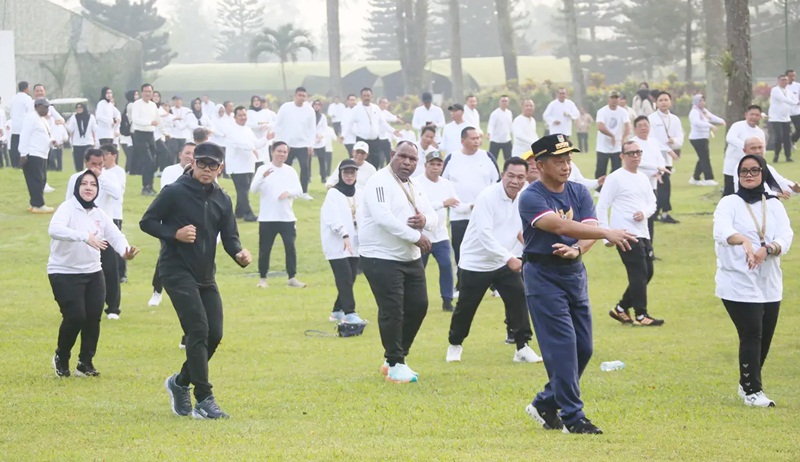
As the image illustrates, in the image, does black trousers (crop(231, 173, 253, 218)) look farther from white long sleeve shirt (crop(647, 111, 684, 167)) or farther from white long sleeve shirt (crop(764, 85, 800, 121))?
white long sleeve shirt (crop(764, 85, 800, 121))

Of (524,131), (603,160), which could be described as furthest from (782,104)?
(524,131)

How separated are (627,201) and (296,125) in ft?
41.1

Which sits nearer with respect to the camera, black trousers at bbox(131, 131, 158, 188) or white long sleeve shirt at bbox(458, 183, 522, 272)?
white long sleeve shirt at bbox(458, 183, 522, 272)

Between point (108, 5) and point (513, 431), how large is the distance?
74.4m

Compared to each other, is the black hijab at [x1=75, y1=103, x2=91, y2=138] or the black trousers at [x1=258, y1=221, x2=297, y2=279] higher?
the black hijab at [x1=75, y1=103, x2=91, y2=138]

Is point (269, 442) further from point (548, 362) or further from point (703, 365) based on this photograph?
point (703, 365)

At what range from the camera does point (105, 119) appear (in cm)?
2786

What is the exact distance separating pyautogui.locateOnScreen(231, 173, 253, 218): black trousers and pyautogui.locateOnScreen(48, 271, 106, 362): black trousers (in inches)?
493

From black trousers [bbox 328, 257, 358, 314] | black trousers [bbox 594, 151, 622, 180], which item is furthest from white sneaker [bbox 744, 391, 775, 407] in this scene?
black trousers [bbox 594, 151, 622, 180]

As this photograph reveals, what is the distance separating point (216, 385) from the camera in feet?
36.9

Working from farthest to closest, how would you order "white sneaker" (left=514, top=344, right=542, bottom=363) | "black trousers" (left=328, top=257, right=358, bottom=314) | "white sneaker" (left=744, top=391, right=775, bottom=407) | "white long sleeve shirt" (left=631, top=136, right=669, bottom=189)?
1. "white long sleeve shirt" (left=631, top=136, right=669, bottom=189)
2. "black trousers" (left=328, top=257, right=358, bottom=314)
3. "white sneaker" (left=514, top=344, right=542, bottom=363)
4. "white sneaker" (left=744, top=391, right=775, bottom=407)

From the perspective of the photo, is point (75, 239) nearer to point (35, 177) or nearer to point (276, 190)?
point (276, 190)

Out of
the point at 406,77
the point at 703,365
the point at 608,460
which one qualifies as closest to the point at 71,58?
the point at 406,77

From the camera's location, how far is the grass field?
8.06 meters
